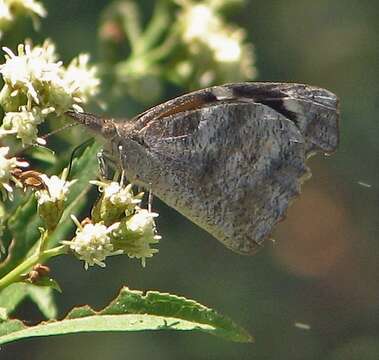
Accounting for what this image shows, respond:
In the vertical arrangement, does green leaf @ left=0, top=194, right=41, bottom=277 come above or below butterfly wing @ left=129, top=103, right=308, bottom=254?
below

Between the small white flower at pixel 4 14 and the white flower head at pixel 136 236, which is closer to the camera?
the white flower head at pixel 136 236

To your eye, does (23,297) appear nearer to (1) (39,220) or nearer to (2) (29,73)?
(1) (39,220)

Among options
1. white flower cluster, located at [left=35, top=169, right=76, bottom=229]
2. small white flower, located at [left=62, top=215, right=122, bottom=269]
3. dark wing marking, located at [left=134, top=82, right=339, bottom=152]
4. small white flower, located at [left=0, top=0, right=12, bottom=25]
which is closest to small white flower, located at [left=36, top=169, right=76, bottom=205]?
white flower cluster, located at [left=35, top=169, right=76, bottom=229]

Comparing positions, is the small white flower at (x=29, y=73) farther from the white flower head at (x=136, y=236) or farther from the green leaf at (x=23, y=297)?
the green leaf at (x=23, y=297)

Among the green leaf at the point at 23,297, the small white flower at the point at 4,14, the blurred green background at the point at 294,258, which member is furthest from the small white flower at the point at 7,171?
the blurred green background at the point at 294,258

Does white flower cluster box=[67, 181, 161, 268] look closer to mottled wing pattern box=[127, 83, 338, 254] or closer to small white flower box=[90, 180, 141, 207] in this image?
small white flower box=[90, 180, 141, 207]

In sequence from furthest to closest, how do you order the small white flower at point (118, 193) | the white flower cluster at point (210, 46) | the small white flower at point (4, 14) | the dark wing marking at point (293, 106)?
the white flower cluster at point (210, 46)
the small white flower at point (4, 14)
the dark wing marking at point (293, 106)
the small white flower at point (118, 193)

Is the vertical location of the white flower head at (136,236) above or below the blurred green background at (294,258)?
below
